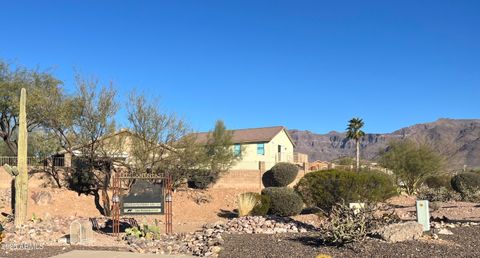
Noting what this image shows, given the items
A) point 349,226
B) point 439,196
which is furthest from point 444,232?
point 439,196

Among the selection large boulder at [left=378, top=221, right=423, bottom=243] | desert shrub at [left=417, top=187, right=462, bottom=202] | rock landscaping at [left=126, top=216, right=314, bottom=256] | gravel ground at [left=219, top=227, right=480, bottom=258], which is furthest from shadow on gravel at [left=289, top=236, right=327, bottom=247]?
desert shrub at [left=417, top=187, right=462, bottom=202]

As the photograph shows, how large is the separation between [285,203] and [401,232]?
12370mm

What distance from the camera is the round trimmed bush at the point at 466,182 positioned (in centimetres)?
2802

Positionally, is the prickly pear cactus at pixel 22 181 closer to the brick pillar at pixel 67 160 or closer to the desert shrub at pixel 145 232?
the desert shrub at pixel 145 232

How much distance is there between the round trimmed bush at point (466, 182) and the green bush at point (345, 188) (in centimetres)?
1298

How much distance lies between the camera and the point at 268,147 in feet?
180

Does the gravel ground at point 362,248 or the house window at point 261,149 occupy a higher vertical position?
the house window at point 261,149

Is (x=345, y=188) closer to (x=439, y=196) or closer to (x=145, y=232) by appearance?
(x=145, y=232)

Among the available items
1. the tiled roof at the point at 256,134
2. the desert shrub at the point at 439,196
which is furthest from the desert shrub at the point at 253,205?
the tiled roof at the point at 256,134

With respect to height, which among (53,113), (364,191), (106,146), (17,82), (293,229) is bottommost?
(293,229)

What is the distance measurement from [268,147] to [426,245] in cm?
4439

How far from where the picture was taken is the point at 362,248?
33.3 ft

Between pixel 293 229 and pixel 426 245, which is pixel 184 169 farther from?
pixel 426 245

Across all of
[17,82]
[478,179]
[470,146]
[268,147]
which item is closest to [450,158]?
[478,179]
